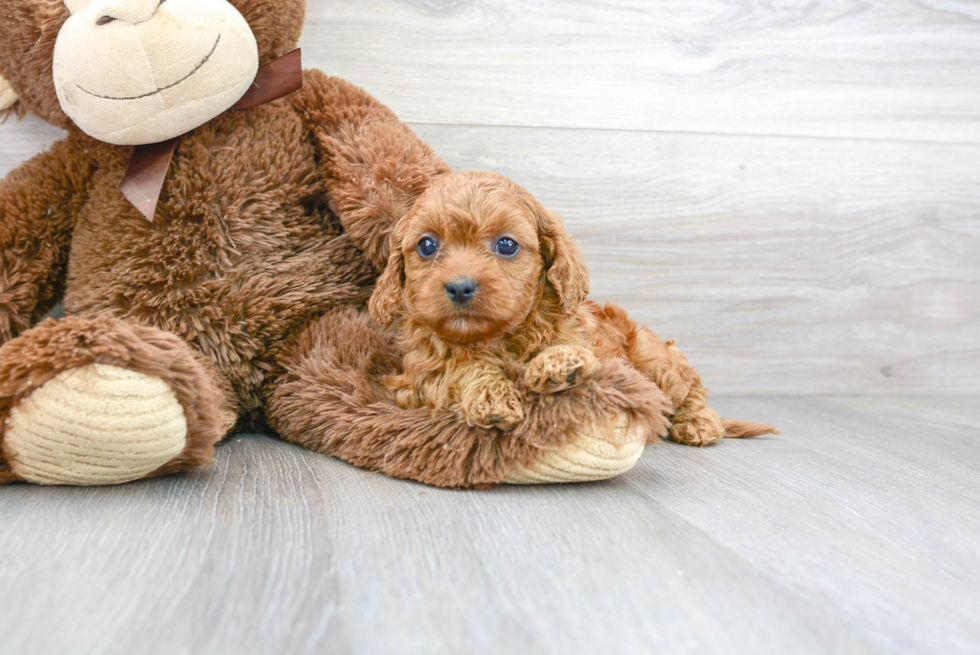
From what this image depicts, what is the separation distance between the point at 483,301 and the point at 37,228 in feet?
3.13

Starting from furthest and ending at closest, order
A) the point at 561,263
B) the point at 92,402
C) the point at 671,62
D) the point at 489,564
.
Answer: the point at 671,62 → the point at 561,263 → the point at 92,402 → the point at 489,564

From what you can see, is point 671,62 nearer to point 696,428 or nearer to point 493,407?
point 696,428

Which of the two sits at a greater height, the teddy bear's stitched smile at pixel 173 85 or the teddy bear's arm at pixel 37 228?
the teddy bear's stitched smile at pixel 173 85

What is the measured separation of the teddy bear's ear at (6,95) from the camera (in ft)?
5.00

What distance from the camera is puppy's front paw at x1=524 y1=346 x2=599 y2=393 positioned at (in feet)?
3.95

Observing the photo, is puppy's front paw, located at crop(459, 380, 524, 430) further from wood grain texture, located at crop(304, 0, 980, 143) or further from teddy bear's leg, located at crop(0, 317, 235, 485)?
wood grain texture, located at crop(304, 0, 980, 143)

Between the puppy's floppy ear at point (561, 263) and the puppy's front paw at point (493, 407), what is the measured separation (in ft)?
0.66

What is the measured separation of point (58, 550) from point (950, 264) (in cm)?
240

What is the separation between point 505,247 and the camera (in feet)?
4.16

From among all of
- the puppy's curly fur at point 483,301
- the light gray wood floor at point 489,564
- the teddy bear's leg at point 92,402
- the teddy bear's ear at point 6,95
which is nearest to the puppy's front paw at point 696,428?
the light gray wood floor at point 489,564

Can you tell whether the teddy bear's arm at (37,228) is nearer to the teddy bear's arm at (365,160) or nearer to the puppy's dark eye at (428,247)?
the teddy bear's arm at (365,160)

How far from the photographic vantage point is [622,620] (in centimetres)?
81

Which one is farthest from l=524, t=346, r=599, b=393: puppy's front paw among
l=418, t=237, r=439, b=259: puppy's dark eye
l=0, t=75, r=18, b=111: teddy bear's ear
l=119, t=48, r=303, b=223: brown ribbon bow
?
l=0, t=75, r=18, b=111: teddy bear's ear

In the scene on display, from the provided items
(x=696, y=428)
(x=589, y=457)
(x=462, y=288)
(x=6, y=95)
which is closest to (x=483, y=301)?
(x=462, y=288)
